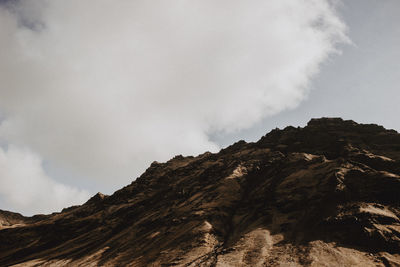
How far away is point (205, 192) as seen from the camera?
82.9m

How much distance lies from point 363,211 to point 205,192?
4697 cm

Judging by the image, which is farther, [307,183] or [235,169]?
[235,169]

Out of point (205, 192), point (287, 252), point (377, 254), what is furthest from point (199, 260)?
point (205, 192)

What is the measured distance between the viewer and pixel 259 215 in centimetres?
6141

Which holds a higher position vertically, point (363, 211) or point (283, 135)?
point (283, 135)

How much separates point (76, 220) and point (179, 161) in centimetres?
7369

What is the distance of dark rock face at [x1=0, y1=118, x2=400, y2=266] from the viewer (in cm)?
4250

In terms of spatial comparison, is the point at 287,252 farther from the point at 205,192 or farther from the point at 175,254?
the point at 205,192

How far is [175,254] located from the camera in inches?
2030

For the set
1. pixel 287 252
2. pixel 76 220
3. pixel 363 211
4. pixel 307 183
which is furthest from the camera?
pixel 76 220

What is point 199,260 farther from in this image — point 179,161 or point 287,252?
point 179,161

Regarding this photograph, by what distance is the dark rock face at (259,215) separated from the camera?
4250 cm

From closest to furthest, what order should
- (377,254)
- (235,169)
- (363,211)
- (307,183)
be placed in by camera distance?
(377,254), (363,211), (307,183), (235,169)

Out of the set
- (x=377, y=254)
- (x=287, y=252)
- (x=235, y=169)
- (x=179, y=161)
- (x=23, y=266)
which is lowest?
(x=377, y=254)
